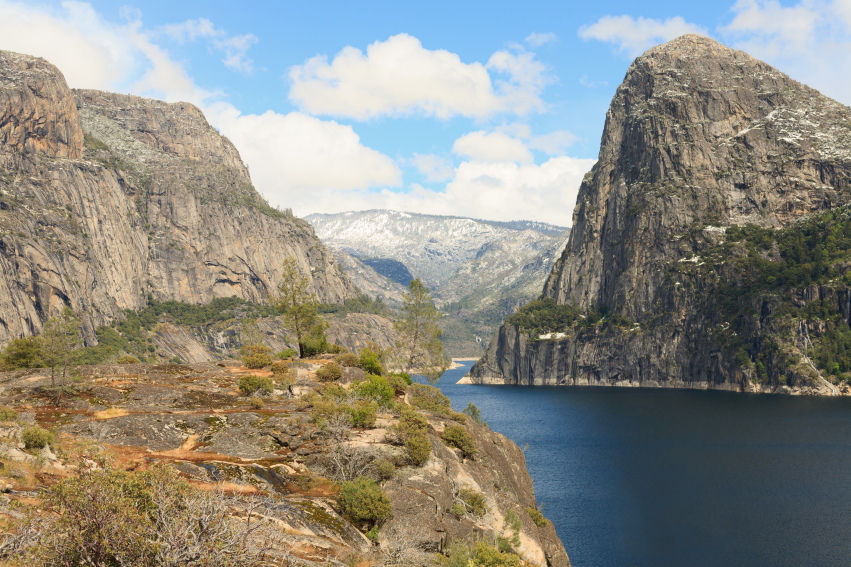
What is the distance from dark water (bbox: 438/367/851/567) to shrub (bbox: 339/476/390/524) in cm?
4217

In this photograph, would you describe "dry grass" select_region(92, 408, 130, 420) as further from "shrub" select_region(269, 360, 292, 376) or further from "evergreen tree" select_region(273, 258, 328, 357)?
"evergreen tree" select_region(273, 258, 328, 357)

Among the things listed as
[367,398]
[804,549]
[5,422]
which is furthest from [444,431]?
[804,549]

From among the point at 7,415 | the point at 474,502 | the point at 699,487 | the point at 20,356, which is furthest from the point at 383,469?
the point at 699,487

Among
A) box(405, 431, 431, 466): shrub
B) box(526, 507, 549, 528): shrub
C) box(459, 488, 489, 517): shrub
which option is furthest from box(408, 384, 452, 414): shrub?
box(405, 431, 431, 466): shrub

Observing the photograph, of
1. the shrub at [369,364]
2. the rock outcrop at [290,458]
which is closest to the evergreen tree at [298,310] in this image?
the shrub at [369,364]

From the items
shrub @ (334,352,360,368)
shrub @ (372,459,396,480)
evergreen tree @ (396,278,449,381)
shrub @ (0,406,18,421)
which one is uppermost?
evergreen tree @ (396,278,449,381)

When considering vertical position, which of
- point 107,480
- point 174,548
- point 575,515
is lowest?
point 575,515

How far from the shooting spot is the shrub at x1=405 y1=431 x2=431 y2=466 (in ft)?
141

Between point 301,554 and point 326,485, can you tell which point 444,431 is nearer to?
point 326,485

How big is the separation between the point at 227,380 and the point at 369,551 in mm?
34478

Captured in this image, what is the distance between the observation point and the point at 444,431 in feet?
180

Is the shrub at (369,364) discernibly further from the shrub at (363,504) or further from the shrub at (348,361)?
the shrub at (363,504)

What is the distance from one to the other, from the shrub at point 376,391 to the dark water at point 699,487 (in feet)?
101

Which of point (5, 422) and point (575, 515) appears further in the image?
point (575, 515)
